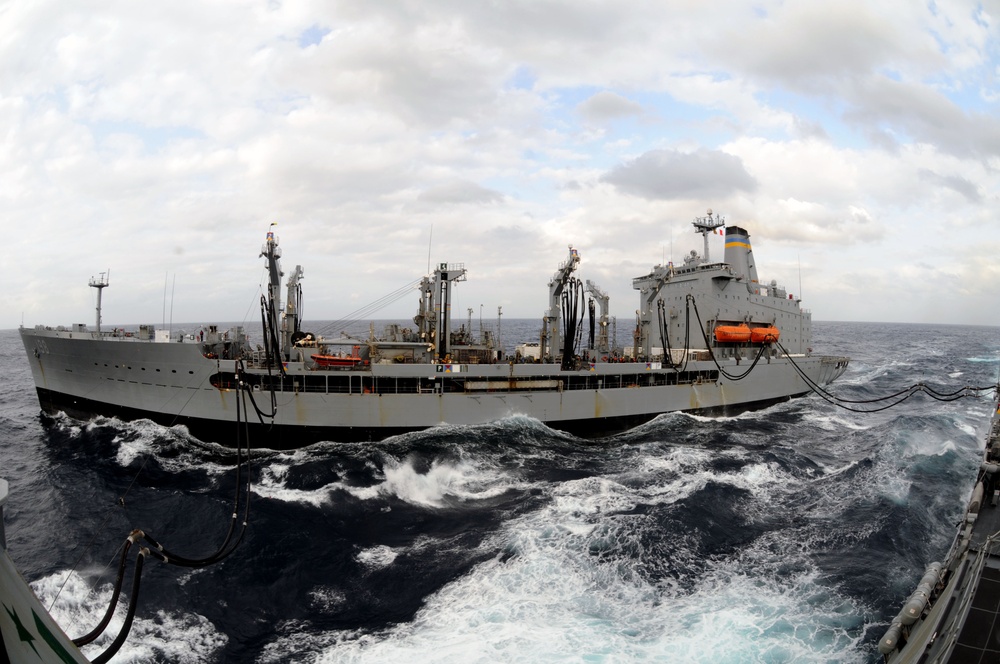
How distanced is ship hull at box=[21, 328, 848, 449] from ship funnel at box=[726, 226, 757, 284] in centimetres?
1035

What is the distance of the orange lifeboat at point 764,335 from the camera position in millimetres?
32156

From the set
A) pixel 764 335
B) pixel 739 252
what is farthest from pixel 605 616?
pixel 739 252

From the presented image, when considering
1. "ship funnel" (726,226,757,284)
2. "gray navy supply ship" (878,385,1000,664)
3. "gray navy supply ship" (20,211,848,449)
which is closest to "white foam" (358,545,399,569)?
"gray navy supply ship" (20,211,848,449)

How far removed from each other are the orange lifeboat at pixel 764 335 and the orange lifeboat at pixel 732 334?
67cm

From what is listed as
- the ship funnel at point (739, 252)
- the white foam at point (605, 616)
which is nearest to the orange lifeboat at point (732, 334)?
the ship funnel at point (739, 252)

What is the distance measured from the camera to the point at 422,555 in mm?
14086

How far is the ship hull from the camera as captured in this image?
23078 mm

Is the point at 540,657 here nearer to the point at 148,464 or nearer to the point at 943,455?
the point at 148,464

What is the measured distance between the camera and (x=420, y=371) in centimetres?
2386

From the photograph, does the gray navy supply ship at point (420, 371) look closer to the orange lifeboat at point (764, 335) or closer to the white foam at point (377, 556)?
the orange lifeboat at point (764, 335)

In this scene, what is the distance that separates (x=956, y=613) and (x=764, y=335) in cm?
2624

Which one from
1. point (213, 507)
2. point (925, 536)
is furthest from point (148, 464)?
point (925, 536)

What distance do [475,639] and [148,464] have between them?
17.2 m

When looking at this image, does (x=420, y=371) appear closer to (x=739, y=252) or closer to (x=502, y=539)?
(x=502, y=539)
